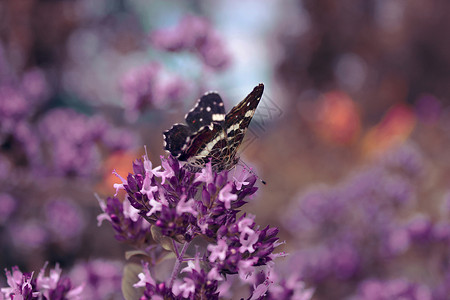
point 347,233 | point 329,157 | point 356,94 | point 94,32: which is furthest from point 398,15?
point 347,233

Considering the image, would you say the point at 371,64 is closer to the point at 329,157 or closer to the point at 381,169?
the point at 329,157

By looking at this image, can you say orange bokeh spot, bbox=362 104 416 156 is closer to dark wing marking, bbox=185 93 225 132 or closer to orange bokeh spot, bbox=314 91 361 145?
orange bokeh spot, bbox=314 91 361 145

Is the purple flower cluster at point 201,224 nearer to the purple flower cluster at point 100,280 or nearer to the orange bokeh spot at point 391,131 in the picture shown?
the purple flower cluster at point 100,280

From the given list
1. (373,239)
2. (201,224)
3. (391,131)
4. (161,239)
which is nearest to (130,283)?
(161,239)

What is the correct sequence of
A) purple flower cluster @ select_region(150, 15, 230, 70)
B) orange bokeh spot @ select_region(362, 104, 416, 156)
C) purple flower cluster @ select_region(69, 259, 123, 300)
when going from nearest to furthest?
1. purple flower cluster @ select_region(69, 259, 123, 300)
2. purple flower cluster @ select_region(150, 15, 230, 70)
3. orange bokeh spot @ select_region(362, 104, 416, 156)

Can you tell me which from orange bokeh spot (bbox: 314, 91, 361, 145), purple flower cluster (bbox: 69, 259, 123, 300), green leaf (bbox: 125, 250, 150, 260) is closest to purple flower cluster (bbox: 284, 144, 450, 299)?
purple flower cluster (bbox: 69, 259, 123, 300)

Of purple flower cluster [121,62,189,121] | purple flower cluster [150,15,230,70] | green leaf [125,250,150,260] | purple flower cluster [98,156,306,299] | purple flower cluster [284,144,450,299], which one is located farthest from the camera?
Answer: purple flower cluster [150,15,230,70]
